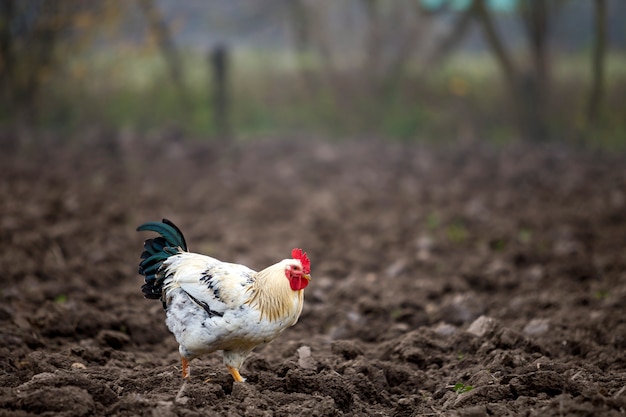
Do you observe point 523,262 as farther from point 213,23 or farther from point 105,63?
point 213,23

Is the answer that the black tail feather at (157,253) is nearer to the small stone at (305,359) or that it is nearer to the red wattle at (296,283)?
the red wattle at (296,283)

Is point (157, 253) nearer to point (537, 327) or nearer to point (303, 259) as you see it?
point (303, 259)

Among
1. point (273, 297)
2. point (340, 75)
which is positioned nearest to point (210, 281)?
point (273, 297)

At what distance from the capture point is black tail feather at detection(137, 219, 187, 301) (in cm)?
466

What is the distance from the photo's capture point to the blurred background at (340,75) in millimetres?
16234

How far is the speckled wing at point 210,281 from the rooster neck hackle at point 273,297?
0.06 metres

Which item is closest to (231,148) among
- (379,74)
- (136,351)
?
(379,74)

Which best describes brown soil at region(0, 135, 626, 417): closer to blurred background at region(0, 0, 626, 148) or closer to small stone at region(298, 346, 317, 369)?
small stone at region(298, 346, 317, 369)

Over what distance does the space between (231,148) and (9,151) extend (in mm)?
4335

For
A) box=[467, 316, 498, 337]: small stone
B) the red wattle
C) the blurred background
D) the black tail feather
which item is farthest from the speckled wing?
the blurred background

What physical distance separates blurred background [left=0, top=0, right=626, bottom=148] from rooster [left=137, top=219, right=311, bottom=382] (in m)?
11.2

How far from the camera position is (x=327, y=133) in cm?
1984

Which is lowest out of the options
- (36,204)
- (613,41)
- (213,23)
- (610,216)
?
(610,216)

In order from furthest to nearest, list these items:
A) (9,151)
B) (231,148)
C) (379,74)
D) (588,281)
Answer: (379,74)
(231,148)
(9,151)
(588,281)
